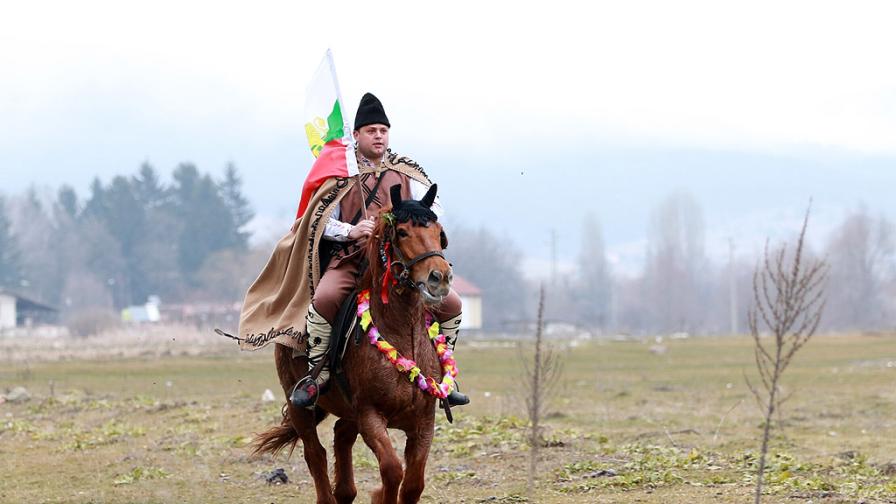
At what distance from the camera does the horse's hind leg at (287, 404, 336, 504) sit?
1068cm

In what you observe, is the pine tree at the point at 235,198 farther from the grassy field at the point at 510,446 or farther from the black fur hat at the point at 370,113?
the black fur hat at the point at 370,113

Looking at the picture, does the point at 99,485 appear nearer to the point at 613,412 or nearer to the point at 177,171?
the point at 613,412

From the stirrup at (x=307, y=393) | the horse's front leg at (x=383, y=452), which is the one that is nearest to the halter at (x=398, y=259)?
the horse's front leg at (x=383, y=452)

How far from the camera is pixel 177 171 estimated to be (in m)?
128

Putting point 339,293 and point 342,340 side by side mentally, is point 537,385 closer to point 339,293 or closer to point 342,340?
point 342,340

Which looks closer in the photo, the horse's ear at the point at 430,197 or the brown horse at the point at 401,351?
the brown horse at the point at 401,351

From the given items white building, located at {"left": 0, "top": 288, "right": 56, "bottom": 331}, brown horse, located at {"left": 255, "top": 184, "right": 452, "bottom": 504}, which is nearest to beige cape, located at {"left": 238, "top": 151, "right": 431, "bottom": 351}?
brown horse, located at {"left": 255, "top": 184, "right": 452, "bottom": 504}

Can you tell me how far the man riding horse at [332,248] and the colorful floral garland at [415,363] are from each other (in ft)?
0.97

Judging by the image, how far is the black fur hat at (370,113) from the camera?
10.2 metres

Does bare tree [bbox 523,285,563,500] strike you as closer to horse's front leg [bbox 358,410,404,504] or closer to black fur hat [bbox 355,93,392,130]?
horse's front leg [bbox 358,410,404,504]

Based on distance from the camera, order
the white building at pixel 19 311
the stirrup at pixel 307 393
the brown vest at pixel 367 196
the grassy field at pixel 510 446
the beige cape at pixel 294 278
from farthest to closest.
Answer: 1. the white building at pixel 19 311
2. the grassy field at pixel 510 446
3. the beige cape at pixel 294 278
4. the brown vest at pixel 367 196
5. the stirrup at pixel 307 393

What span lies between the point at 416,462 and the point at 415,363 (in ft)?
2.30

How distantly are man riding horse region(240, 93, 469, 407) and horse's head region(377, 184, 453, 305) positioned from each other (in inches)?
22.4

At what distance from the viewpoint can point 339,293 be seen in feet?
31.6
